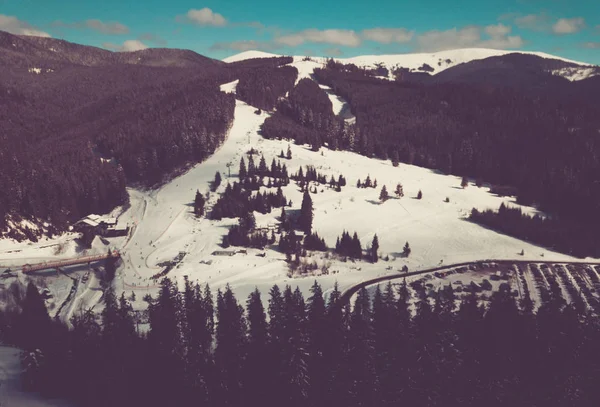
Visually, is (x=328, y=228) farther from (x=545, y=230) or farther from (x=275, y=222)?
(x=545, y=230)

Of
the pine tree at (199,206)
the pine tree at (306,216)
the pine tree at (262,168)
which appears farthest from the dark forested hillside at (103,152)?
the pine tree at (306,216)

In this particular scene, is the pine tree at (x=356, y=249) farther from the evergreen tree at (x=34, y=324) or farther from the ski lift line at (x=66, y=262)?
the evergreen tree at (x=34, y=324)

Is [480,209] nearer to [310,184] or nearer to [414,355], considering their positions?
[310,184]

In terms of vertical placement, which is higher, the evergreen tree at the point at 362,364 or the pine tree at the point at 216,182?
the pine tree at the point at 216,182

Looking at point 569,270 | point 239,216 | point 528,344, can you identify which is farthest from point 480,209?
point 528,344

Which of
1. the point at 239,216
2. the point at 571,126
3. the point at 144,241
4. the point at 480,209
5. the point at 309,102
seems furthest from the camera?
the point at 309,102

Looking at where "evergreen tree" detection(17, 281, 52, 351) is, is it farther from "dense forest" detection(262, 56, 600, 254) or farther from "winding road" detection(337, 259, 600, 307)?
"dense forest" detection(262, 56, 600, 254)

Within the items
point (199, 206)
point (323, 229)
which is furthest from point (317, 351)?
point (199, 206)

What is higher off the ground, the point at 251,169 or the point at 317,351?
the point at 251,169
